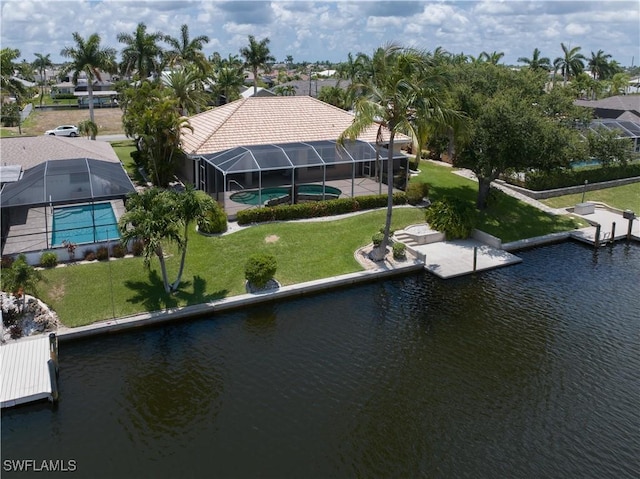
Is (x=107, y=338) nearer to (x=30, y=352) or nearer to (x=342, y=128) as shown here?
(x=30, y=352)

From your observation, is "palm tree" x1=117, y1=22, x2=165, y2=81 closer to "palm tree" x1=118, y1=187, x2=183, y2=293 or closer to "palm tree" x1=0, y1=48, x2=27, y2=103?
"palm tree" x1=0, y1=48, x2=27, y2=103

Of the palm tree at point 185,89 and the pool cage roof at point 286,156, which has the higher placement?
the palm tree at point 185,89

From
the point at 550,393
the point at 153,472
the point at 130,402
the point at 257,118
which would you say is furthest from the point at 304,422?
the point at 257,118

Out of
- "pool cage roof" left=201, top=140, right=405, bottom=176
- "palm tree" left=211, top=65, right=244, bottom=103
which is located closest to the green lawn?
"pool cage roof" left=201, top=140, right=405, bottom=176

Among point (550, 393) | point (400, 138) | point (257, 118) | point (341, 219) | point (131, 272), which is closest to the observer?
point (550, 393)

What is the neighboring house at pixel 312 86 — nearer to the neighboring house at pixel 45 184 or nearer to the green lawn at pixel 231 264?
the green lawn at pixel 231 264

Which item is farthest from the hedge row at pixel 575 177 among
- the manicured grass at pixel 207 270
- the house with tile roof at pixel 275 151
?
the manicured grass at pixel 207 270

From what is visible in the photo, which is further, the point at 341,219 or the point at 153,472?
the point at 341,219
